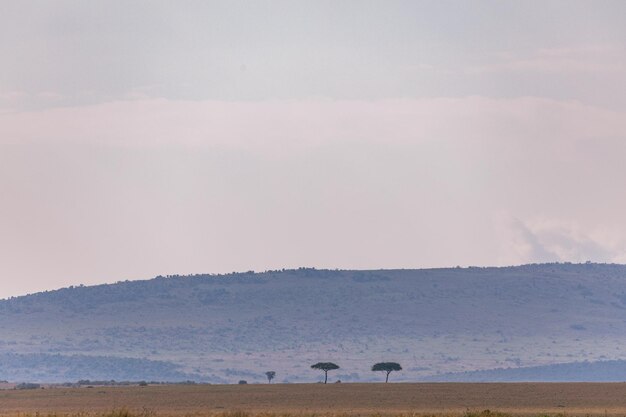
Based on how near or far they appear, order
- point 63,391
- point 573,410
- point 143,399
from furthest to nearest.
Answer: point 63,391, point 143,399, point 573,410

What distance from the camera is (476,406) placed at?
106 m

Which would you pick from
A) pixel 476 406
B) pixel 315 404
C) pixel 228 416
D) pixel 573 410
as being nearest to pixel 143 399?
pixel 315 404

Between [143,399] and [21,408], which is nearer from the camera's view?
[21,408]

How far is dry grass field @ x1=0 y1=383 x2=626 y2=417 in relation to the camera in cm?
10325

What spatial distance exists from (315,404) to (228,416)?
45.6 metres

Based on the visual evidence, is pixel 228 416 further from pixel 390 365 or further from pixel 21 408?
pixel 390 365

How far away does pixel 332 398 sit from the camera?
119m

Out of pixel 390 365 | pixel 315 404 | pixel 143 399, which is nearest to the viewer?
pixel 315 404

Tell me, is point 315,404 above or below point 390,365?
below

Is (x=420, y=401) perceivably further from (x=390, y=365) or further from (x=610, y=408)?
(x=390, y=365)

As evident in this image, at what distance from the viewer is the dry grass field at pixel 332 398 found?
4065 inches

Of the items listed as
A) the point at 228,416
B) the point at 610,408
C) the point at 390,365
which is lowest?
the point at 228,416

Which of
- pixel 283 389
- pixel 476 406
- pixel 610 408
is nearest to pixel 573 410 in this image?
pixel 610 408

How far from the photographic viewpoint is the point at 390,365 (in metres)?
156
